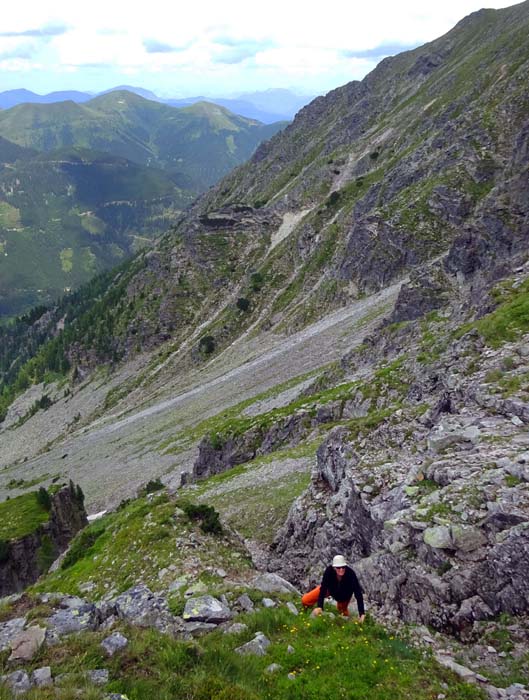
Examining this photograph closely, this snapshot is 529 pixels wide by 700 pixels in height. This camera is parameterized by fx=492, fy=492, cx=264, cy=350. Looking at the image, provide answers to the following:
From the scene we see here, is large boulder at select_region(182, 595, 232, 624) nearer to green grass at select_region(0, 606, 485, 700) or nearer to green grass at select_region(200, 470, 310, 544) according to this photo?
green grass at select_region(0, 606, 485, 700)

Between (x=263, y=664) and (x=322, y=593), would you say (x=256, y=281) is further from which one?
(x=263, y=664)

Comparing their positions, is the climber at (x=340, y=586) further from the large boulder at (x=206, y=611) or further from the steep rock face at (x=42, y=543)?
the steep rock face at (x=42, y=543)

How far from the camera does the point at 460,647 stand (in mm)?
13430

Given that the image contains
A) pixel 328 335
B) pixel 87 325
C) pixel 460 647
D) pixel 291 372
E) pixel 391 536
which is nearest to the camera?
pixel 460 647

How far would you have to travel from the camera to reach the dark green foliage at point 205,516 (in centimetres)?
2680

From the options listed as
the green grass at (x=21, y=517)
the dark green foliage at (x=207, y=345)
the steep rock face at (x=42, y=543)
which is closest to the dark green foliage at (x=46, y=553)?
the steep rock face at (x=42, y=543)

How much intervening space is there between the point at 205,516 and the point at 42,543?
151 ft

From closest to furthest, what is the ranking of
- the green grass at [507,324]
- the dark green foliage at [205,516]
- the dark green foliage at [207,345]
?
the green grass at [507,324] < the dark green foliage at [205,516] < the dark green foliage at [207,345]

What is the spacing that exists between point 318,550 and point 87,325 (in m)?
185

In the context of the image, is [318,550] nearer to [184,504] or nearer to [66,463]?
[184,504]

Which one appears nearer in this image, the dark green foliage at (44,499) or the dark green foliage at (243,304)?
the dark green foliage at (44,499)

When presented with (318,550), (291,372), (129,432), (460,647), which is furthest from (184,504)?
(129,432)

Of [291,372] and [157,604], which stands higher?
[157,604]

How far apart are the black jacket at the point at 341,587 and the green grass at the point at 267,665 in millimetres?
906
